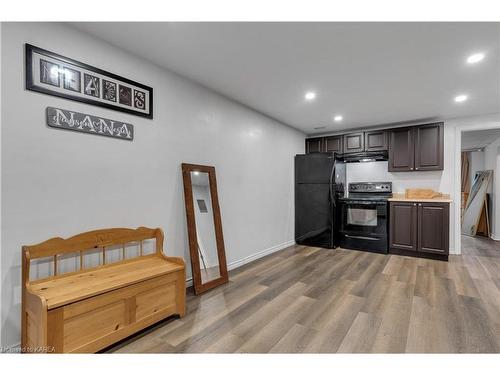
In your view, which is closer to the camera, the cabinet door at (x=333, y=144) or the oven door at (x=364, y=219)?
the oven door at (x=364, y=219)

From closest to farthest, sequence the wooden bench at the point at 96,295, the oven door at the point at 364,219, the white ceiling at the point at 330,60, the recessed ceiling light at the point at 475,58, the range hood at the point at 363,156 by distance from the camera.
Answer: the wooden bench at the point at 96,295 → the white ceiling at the point at 330,60 → the recessed ceiling light at the point at 475,58 → the oven door at the point at 364,219 → the range hood at the point at 363,156

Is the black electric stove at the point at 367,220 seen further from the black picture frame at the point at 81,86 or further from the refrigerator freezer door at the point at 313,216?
the black picture frame at the point at 81,86

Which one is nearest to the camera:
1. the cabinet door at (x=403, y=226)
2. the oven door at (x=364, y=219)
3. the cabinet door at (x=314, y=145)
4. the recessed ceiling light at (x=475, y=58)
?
the recessed ceiling light at (x=475, y=58)

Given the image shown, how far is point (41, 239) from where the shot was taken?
1.73 m

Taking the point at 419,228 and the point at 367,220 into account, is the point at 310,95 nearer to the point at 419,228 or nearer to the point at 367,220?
the point at 367,220

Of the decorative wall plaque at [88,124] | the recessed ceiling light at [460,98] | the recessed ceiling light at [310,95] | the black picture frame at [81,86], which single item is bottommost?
the decorative wall plaque at [88,124]

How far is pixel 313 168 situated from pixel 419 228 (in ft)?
6.55

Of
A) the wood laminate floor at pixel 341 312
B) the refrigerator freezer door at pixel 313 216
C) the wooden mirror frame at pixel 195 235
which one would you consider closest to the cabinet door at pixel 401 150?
the refrigerator freezer door at pixel 313 216

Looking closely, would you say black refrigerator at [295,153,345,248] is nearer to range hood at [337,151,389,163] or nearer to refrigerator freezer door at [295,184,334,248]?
refrigerator freezer door at [295,184,334,248]

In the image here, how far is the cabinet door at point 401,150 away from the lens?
428cm

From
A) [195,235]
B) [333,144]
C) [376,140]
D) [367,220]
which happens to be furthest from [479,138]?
[195,235]

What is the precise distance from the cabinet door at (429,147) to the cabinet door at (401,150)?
87 millimetres

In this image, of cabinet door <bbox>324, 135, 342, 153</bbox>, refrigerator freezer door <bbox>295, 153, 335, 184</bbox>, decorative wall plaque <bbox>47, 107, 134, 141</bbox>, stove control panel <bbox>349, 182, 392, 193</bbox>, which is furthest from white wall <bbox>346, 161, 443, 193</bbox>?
decorative wall plaque <bbox>47, 107, 134, 141</bbox>

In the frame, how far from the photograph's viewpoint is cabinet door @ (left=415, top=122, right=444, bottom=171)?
4.05 meters
